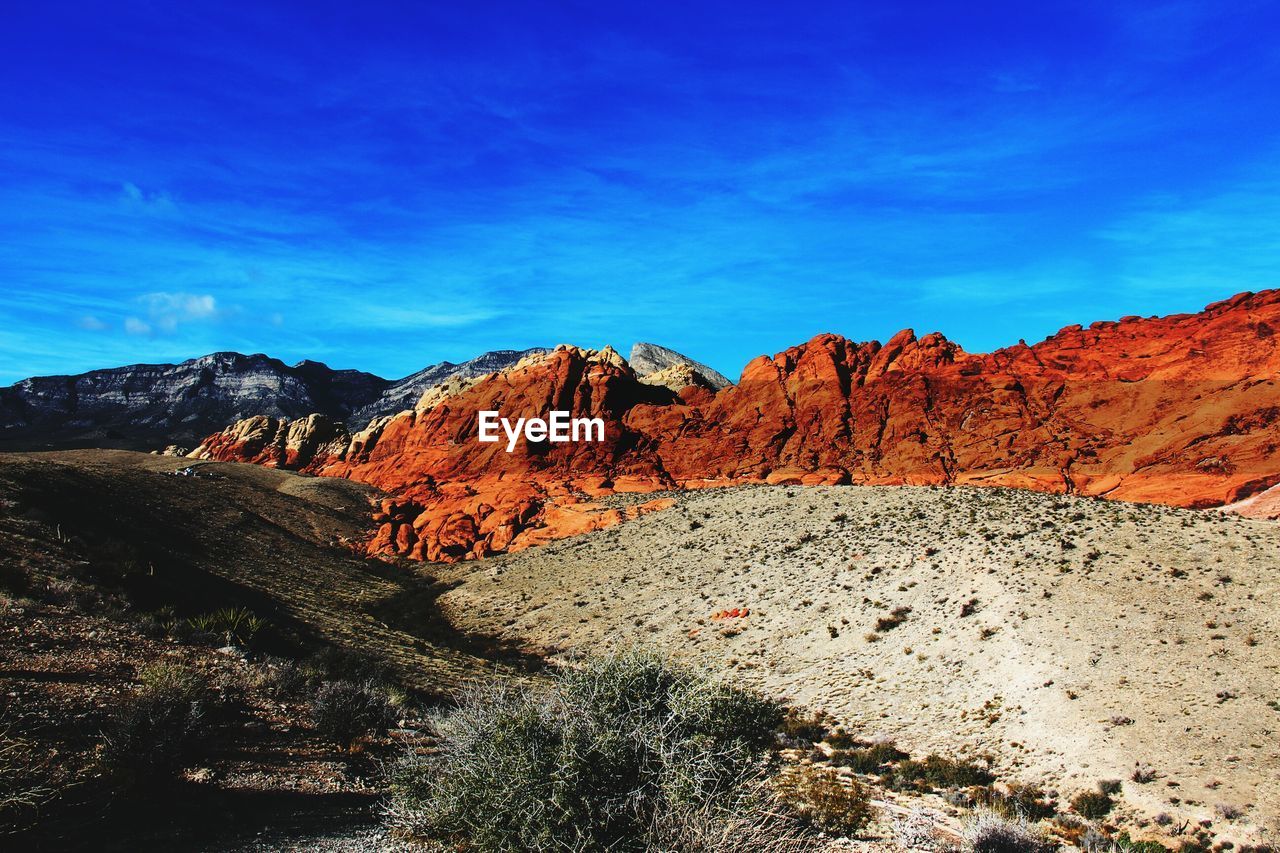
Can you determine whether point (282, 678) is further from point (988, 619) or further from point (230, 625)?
point (988, 619)

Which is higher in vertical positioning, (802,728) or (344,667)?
(344,667)

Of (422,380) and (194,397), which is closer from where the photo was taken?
(194,397)

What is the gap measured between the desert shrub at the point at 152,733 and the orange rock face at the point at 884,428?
33.8 meters

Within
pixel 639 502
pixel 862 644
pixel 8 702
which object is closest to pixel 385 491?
pixel 639 502

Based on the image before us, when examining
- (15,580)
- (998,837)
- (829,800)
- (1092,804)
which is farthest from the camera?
(15,580)

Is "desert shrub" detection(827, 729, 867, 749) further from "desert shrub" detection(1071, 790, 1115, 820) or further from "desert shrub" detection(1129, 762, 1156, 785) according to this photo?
"desert shrub" detection(1129, 762, 1156, 785)

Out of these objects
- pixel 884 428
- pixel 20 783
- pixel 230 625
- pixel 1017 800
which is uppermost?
pixel 884 428

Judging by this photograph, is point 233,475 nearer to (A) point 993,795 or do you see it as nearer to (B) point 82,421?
(A) point 993,795

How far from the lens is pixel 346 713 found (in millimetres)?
11797

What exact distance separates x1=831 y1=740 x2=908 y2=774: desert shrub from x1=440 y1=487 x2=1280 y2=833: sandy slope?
720 millimetres

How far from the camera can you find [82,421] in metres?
141

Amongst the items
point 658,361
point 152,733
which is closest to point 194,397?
point 658,361

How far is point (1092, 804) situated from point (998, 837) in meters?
3.76

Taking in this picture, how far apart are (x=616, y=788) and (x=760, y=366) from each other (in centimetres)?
5856
